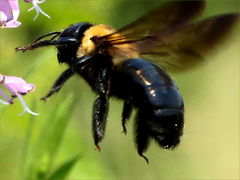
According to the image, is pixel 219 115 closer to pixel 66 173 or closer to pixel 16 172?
pixel 16 172

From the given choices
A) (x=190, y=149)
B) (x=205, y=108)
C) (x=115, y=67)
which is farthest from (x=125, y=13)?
(x=115, y=67)

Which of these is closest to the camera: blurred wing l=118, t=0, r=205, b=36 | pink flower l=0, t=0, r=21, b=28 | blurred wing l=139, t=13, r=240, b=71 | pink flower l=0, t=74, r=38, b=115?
pink flower l=0, t=0, r=21, b=28

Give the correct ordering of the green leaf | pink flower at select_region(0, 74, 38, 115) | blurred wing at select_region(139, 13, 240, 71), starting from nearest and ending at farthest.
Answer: pink flower at select_region(0, 74, 38, 115), blurred wing at select_region(139, 13, 240, 71), the green leaf

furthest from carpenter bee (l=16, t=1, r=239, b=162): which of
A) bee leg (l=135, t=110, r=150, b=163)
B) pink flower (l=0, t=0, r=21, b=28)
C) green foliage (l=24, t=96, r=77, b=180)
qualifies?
pink flower (l=0, t=0, r=21, b=28)

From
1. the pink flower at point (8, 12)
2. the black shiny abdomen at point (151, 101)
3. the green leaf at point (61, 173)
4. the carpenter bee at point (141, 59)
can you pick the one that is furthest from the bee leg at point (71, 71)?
the pink flower at point (8, 12)

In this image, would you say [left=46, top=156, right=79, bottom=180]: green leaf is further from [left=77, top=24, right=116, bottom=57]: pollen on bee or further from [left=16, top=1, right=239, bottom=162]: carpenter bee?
[left=77, top=24, right=116, bottom=57]: pollen on bee

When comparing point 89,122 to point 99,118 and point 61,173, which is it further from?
point 99,118

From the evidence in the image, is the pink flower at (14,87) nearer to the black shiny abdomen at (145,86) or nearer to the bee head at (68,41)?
the bee head at (68,41)
